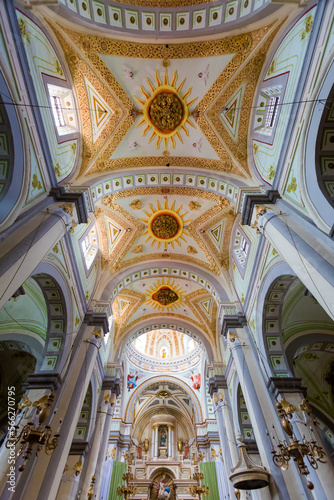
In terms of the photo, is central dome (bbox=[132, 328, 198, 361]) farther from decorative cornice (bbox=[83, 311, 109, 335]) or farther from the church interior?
decorative cornice (bbox=[83, 311, 109, 335])

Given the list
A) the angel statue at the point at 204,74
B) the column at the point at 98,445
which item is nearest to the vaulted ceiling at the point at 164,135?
the angel statue at the point at 204,74

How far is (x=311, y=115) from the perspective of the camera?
280 inches

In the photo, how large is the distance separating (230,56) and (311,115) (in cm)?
400

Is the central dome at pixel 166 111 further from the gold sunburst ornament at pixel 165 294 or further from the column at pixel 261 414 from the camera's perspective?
the gold sunburst ornament at pixel 165 294

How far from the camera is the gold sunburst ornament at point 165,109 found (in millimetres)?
10227

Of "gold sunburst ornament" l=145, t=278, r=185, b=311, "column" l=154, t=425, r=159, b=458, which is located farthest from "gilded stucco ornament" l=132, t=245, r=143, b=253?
"column" l=154, t=425, r=159, b=458

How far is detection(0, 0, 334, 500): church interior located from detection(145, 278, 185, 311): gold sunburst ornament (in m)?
0.67

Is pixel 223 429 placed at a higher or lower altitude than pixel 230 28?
lower

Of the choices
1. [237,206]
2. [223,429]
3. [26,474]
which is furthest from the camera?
[223,429]

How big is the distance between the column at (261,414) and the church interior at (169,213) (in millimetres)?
42

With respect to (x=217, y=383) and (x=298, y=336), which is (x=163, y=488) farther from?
(x=298, y=336)

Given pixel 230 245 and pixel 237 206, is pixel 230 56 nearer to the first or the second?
pixel 237 206

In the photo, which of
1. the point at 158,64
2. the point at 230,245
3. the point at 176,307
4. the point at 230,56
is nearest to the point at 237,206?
the point at 230,245

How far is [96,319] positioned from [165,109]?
829 cm
